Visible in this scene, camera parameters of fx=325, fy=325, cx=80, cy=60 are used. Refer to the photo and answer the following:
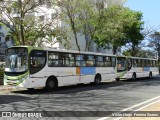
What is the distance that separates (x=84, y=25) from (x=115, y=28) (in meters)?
3.35

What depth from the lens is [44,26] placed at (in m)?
25.7

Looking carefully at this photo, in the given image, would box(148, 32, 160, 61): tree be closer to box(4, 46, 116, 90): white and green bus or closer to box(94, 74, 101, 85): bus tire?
box(94, 74, 101, 85): bus tire

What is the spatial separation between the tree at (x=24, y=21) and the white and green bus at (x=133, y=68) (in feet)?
25.9

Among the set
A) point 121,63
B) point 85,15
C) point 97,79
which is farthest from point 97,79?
point 85,15

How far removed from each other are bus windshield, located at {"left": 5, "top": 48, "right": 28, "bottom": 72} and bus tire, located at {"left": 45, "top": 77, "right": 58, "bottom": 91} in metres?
2.17

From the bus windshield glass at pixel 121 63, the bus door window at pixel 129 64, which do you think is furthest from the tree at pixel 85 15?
the bus door window at pixel 129 64

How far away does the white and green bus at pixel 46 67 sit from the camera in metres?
18.3

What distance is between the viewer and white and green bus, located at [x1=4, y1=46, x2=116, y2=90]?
18328 mm

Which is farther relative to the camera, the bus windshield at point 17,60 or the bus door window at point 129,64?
the bus door window at point 129,64

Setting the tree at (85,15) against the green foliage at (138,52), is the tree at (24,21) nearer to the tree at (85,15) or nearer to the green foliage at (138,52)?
the tree at (85,15)

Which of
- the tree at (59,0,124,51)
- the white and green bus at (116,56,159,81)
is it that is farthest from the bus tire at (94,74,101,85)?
the tree at (59,0,124,51)

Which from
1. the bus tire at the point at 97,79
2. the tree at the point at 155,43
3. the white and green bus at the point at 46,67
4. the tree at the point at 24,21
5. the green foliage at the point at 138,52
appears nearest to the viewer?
the white and green bus at the point at 46,67

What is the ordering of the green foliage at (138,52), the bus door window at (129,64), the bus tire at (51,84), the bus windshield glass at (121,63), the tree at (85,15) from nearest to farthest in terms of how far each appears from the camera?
the bus tire at (51,84), the bus windshield glass at (121,63), the tree at (85,15), the bus door window at (129,64), the green foliage at (138,52)

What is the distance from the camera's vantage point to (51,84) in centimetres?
2014
